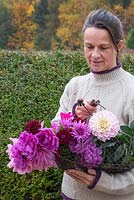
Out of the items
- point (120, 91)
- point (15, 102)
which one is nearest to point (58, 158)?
point (120, 91)

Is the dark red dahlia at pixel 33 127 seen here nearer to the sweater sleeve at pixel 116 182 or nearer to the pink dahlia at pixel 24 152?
the pink dahlia at pixel 24 152

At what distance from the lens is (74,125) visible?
1.98m

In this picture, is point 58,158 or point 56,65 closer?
point 58,158

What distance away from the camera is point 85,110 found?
2.06m

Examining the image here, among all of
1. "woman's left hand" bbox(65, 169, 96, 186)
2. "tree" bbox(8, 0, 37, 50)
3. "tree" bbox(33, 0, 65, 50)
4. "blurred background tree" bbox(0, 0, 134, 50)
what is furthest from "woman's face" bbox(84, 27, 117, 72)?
"tree" bbox(33, 0, 65, 50)

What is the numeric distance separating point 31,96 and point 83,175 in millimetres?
3221

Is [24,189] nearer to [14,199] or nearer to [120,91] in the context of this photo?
[14,199]

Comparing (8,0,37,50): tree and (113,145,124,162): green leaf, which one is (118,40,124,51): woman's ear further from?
(8,0,37,50): tree

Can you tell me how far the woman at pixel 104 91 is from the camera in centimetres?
205

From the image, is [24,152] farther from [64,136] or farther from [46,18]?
[46,18]

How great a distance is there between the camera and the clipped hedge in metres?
3.44

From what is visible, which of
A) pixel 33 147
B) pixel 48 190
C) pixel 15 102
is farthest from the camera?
pixel 15 102

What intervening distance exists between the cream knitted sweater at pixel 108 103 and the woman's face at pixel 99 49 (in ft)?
0.15

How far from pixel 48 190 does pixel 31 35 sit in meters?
33.0
